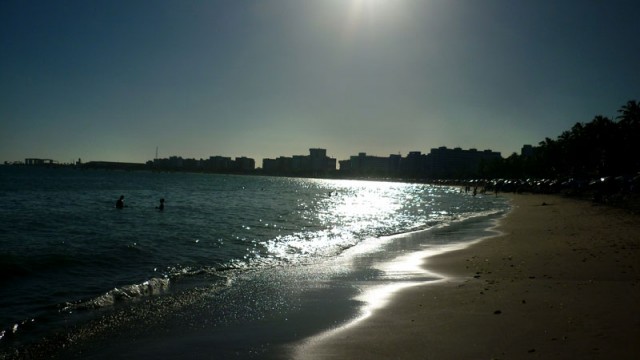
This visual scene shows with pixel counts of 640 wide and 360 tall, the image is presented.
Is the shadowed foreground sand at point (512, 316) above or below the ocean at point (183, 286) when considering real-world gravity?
above

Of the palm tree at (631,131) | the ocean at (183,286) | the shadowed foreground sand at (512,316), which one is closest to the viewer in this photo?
the shadowed foreground sand at (512,316)


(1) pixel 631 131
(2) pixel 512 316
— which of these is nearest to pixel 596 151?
(1) pixel 631 131

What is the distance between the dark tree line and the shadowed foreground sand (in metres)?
68.0

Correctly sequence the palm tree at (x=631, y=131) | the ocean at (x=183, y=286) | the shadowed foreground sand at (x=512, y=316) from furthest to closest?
the palm tree at (x=631, y=131) < the ocean at (x=183, y=286) < the shadowed foreground sand at (x=512, y=316)

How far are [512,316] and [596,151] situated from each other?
310 ft

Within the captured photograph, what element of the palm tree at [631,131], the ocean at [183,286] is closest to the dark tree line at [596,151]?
the palm tree at [631,131]

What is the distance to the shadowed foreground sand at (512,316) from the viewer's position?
20.9 ft

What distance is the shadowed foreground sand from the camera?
638 centimetres

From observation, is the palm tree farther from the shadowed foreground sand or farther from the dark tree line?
the shadowed foreground sand

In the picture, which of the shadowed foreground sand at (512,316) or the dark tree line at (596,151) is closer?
the shadowed foreground sand at (512,316)

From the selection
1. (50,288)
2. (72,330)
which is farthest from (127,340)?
(50,288)

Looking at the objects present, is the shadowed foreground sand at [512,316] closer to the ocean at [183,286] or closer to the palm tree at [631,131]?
the ocean at [183,286]

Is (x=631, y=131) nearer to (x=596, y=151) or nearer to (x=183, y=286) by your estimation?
(x=596, y=151)

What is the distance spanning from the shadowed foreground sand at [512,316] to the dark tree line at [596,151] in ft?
223
